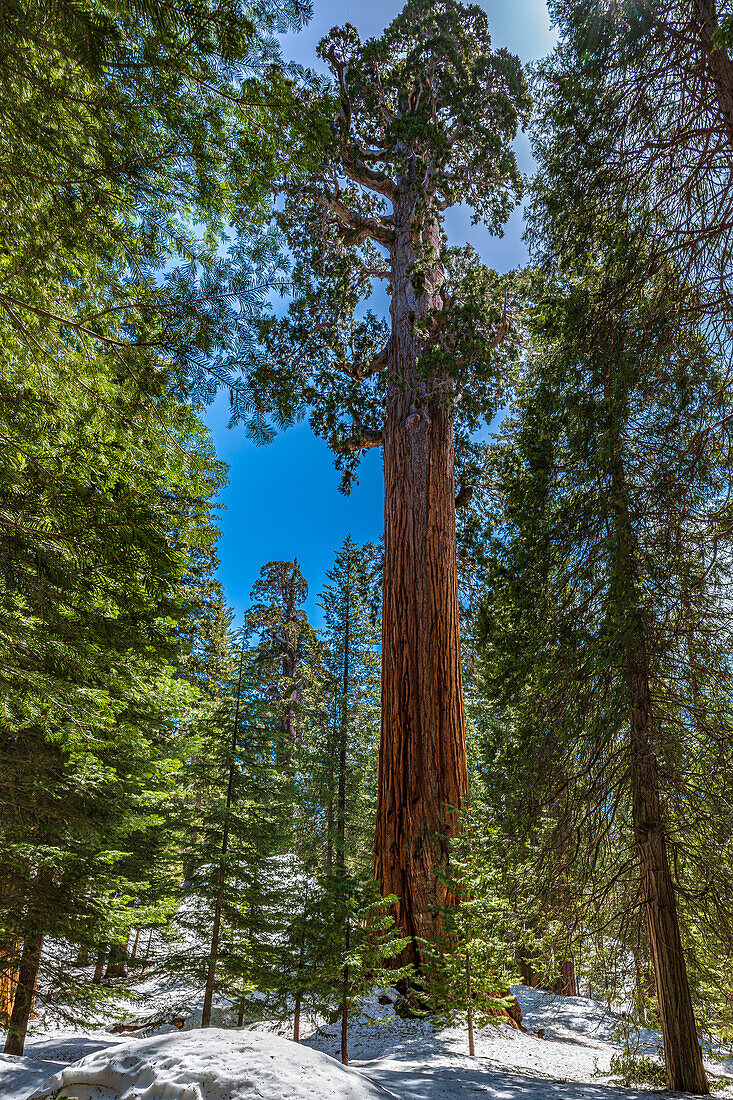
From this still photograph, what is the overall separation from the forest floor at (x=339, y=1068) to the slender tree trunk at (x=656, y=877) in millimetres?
374

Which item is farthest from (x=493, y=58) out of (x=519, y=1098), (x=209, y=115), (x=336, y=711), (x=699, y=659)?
(x=336, y=711)

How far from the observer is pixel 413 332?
8617mm

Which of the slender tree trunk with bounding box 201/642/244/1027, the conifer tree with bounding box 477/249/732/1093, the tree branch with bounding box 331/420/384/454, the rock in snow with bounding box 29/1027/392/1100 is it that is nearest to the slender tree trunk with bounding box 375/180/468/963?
the tree branch with bounding box 331/420/384/454

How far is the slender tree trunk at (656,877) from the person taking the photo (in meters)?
3.98

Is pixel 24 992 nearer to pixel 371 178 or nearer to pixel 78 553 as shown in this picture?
pixel 78 553

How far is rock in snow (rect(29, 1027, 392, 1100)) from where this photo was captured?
196cm

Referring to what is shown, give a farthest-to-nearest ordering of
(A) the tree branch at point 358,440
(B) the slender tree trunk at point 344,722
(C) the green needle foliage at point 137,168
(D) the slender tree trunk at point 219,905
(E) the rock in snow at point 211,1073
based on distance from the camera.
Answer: (B) the slender tree trunk at point 344,722 → (A) the tree branch at point 358,440 → (D) the slender tree trunk at point 219,905 → (C) the green needle foliage at point 137,168 → (E) the rock in snow at point 211,1073

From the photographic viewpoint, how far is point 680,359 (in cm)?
418

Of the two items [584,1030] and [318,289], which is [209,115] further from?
[584,1030]

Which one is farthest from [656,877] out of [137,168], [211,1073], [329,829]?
[329,829]

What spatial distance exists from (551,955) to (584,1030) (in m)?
9.05

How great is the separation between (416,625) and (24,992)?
537 cm

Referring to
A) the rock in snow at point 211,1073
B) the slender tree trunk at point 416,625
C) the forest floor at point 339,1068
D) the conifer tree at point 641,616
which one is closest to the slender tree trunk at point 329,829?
the forest floor at point 339,1068

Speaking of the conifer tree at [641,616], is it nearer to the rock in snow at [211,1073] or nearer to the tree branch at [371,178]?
the rock in snow at [211,1073]
